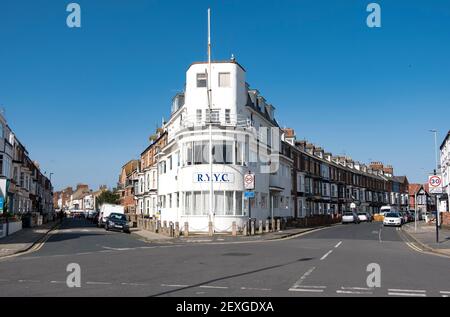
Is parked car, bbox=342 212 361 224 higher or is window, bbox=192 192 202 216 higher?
window, bbox=192 192 202 216

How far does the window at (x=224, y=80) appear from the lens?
37562mm

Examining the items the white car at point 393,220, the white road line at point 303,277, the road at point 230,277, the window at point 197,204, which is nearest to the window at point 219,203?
the window at point 197,204

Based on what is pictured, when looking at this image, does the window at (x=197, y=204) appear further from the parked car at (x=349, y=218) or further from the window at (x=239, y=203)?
the parked car at (x=349, y=218)

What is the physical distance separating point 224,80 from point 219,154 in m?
6.29

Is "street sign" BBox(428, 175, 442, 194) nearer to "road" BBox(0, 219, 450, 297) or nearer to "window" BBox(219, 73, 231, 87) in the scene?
"road" BBox(0, 219, 450, 297)

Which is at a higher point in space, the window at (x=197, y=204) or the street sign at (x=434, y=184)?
the street sign at (x=434, y=184)

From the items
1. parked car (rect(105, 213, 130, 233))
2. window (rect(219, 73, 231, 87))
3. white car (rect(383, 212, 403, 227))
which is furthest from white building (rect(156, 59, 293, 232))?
white car (rect(383, 212, 403, 227))

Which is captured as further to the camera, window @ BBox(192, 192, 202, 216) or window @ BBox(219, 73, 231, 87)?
window @ BBox(219, 73, 231, 87)

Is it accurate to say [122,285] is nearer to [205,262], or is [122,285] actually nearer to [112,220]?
[205,262]

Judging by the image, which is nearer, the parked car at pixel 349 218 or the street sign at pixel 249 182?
the street sign at pixel 249 182

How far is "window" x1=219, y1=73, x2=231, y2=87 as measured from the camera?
37.6m

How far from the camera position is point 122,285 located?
11.0 meters

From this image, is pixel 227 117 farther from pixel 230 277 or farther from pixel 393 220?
pixel 393 220

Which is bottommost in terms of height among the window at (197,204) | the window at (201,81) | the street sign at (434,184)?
the window at (197,204)
